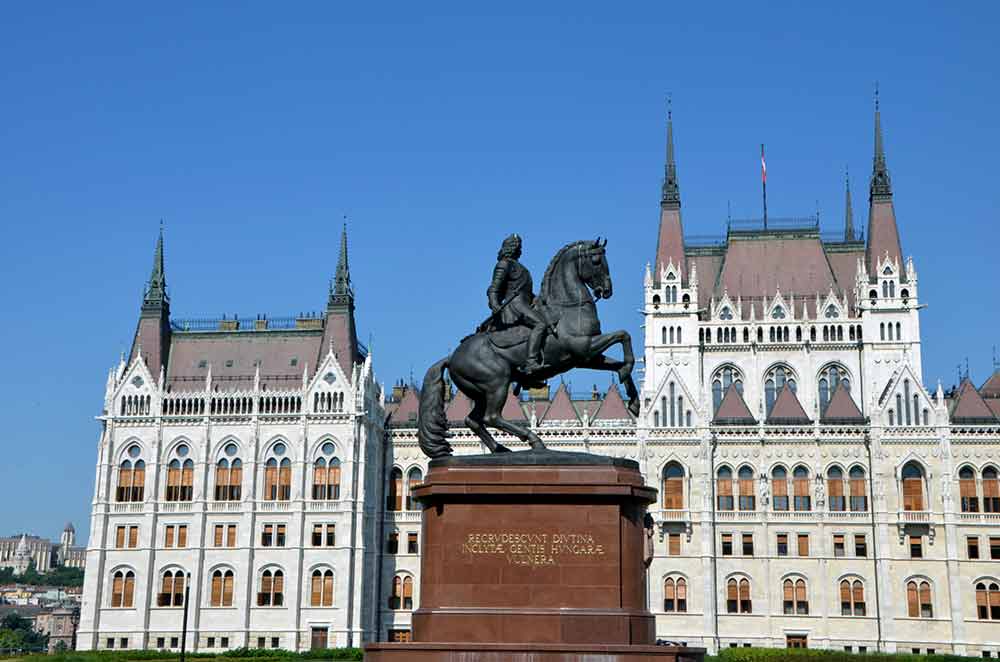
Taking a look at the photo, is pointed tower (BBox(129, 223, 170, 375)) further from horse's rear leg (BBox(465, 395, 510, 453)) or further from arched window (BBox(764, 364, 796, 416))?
horse's rear leg (BBox(465, 395, 510, 453))

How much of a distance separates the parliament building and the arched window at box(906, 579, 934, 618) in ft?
0.42

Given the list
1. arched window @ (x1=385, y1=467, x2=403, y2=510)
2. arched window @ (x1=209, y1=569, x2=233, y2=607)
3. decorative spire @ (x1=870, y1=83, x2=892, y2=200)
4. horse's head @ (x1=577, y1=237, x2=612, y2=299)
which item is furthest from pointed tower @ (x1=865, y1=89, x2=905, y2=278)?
horse's head @ (x1=577, y1=237, x2=612, y2=299)

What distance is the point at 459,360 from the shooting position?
2656cm

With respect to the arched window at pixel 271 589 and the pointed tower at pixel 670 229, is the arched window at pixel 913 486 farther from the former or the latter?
the arched window at pixel 271 589

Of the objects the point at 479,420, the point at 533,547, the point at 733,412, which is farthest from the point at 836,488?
the point at 533,547

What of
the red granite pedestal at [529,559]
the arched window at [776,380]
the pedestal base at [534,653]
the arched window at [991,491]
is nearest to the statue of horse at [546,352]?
the red granite pedestal at [529,559]

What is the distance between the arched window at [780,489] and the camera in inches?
3206

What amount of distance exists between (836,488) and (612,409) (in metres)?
15.9

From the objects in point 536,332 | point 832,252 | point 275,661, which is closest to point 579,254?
point 536,332

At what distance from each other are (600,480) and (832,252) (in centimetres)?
7752

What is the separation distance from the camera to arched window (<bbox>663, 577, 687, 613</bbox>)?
81.1 meters

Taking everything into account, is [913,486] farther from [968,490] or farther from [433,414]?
[433,414]

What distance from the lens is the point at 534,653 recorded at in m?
22.0

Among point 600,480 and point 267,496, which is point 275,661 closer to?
point 267,496
